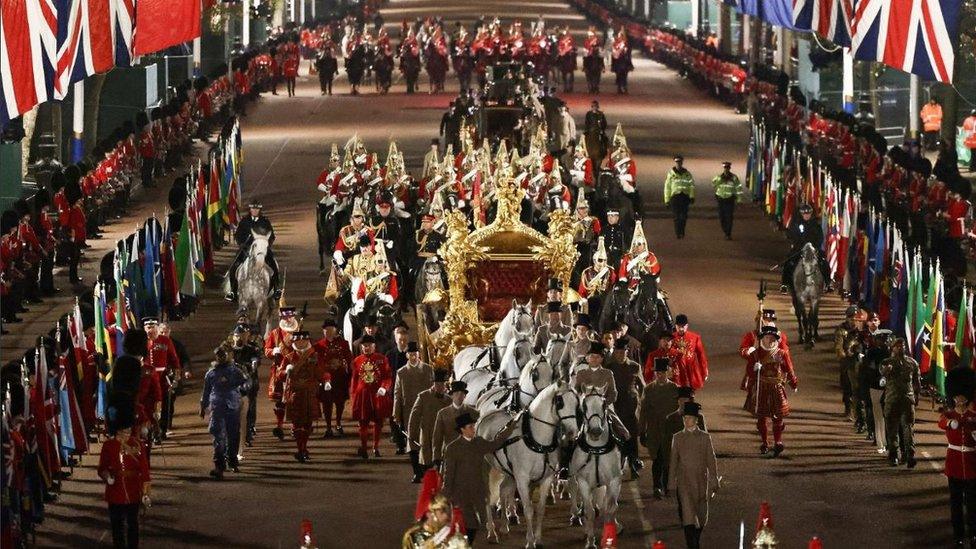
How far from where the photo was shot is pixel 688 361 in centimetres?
2575

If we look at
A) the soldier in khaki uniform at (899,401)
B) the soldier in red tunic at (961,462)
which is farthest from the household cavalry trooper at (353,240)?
the soldier in red tunic at (961,462)

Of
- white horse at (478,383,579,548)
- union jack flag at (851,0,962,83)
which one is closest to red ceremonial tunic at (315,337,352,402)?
white horse at (478,383,579,548)

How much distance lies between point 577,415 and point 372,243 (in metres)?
9.68

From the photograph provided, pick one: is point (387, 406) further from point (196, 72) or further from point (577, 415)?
point (196, 72)

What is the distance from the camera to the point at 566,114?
154 ft

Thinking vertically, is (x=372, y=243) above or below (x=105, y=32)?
below

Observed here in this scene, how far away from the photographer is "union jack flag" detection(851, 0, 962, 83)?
25375mm

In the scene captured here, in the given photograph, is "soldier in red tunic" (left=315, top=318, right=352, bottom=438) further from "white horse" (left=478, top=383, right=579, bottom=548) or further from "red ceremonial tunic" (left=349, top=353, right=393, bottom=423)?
"white horse" (left=478, top=383, right=579, bottom=548)

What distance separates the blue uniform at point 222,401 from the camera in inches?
925

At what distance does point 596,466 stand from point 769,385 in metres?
4.41

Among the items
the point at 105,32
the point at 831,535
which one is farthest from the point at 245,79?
the point at 831,535

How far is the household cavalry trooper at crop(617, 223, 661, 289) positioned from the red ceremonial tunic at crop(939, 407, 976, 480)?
747 cm

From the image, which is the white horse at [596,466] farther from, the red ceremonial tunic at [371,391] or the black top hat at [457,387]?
the red ceremonial tunic at [371,391]

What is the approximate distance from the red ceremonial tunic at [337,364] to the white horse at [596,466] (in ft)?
17.0
